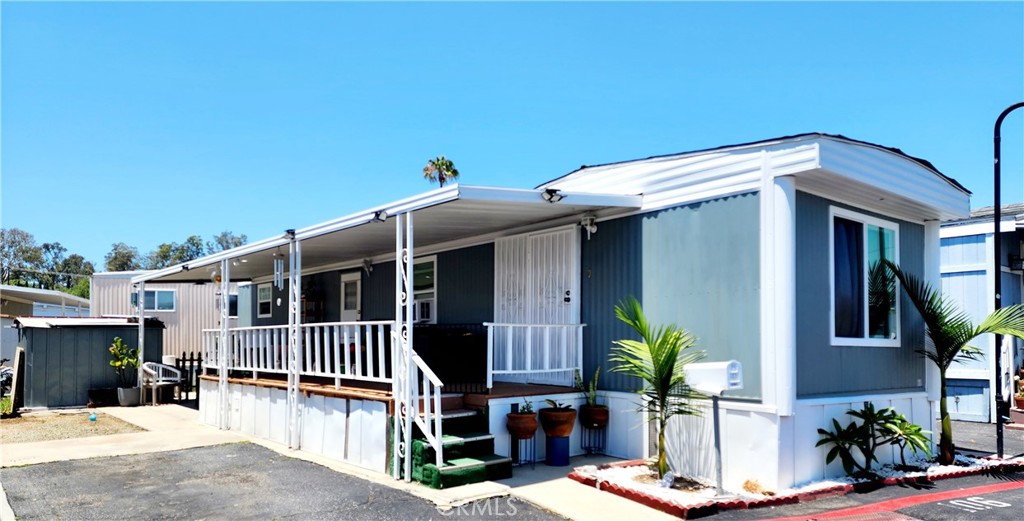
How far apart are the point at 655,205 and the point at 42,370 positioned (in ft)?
40.9

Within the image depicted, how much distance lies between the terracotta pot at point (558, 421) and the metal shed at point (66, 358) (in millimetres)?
10809

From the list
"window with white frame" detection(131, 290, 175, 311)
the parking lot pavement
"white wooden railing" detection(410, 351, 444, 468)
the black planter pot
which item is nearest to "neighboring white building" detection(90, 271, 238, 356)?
"window with white frame" detection(131, 290, 175, 311)

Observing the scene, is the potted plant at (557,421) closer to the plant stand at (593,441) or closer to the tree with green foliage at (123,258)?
the plant stand at (593,441)

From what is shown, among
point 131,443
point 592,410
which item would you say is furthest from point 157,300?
point 592,410

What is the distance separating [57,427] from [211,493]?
6263mm

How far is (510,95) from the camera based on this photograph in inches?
544

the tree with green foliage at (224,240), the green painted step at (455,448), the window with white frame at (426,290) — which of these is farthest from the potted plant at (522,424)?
the tree with green foliage at (224,240)

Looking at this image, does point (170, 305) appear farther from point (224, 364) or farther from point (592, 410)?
point (592, 410)

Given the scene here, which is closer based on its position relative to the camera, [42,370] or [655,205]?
[655,205]

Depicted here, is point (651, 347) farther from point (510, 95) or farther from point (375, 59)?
point (510, 95)

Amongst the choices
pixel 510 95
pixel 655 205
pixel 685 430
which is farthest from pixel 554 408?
pixel 510 95

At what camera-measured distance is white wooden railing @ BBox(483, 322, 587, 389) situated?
26.1 feet

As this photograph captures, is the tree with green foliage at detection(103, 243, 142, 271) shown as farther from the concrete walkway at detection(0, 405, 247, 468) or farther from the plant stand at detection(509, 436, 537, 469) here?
the plant stand at detection(509, 436, 537, 469)

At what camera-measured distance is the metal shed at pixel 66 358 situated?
13.6 metres
